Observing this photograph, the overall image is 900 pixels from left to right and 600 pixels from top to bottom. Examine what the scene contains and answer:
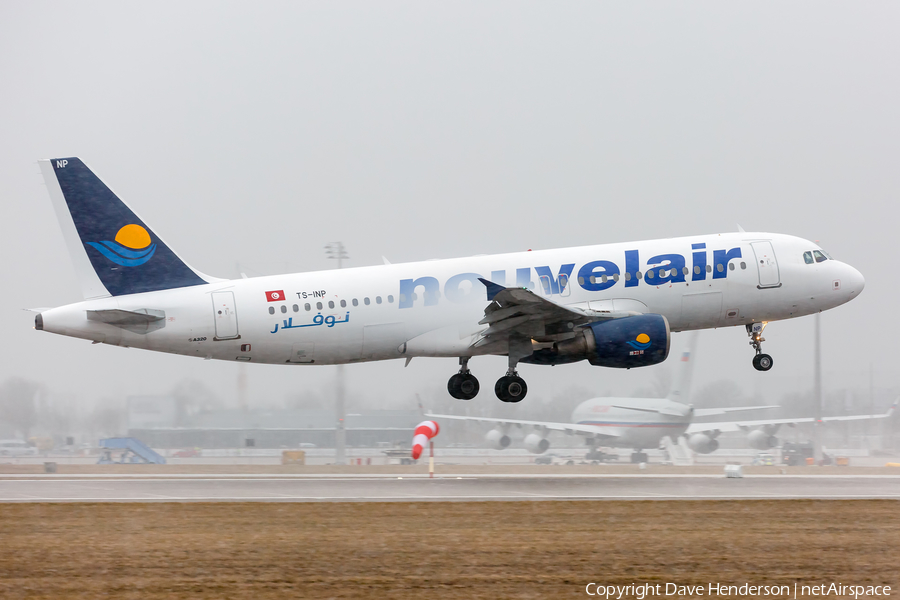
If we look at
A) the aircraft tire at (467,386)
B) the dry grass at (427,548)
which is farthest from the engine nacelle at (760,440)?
the aircraft tire at (467,386)

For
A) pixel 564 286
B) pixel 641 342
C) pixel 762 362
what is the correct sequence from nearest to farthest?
pixel 641 342 → pixel 564 286 → pixel 762 362

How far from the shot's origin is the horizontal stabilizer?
2812 centimetres

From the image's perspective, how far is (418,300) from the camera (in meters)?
29.5

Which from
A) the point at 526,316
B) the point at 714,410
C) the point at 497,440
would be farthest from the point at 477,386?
the point at 714,410

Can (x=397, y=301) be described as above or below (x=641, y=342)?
above

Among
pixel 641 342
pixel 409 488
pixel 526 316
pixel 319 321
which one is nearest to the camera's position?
pixel 641 342

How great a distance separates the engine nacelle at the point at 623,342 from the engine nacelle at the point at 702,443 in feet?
72.2

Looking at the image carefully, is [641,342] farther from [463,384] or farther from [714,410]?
[714,410]

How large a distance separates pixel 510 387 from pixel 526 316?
9.43 ft

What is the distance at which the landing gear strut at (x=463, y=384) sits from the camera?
1232 inches

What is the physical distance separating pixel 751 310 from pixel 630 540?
13998mm

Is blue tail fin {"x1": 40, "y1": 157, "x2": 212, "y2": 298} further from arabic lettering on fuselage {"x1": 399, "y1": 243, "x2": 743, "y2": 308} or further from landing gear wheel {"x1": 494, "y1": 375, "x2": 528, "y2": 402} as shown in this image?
landing gear wheel {"x1": 494, "y1": 375, "x2": 528, "y2": 402}

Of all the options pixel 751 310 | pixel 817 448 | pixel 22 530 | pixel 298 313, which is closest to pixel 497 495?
pixel 298 313

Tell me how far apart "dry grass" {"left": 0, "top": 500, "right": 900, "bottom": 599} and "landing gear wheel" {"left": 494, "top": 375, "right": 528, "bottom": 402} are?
4.63 meters
